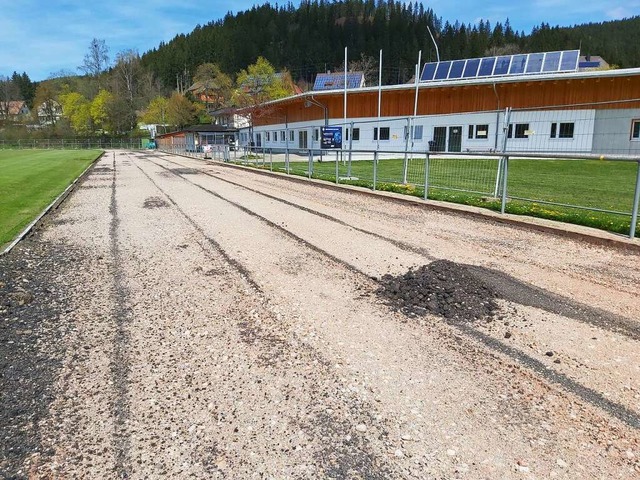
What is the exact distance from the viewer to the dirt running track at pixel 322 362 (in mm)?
2695

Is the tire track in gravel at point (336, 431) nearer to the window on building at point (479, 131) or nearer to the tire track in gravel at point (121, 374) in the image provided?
the tire track in gravel at point (121, 374)

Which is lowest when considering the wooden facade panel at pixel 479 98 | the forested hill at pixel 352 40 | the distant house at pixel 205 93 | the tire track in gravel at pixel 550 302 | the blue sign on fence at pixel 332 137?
the tire track in gravel at pixel 550 302

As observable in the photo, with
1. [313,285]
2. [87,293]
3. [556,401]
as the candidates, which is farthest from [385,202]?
[556,401]

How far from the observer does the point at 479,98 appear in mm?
36625

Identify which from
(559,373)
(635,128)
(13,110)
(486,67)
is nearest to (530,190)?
(559,373)

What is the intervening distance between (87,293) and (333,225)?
5.15 metres

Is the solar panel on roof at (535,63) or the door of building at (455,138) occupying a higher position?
the solar panel on roof at (535,63)

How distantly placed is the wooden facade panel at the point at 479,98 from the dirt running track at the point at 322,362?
2875 centimetres

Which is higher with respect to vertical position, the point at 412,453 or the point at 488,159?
the point at 488,159

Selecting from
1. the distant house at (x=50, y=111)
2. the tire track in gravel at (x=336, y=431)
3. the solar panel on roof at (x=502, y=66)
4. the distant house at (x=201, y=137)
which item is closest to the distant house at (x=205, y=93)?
the distant house at (x=50, y=111)

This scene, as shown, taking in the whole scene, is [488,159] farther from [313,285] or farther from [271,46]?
[271,46]

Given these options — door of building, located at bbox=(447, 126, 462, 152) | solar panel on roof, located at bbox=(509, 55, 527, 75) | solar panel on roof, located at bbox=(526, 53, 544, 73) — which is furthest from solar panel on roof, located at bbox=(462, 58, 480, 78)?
door of building, located at bbox=(447, 126, 462, 152)

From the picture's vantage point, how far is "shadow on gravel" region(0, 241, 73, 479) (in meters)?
2.79

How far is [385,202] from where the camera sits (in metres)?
13.0
